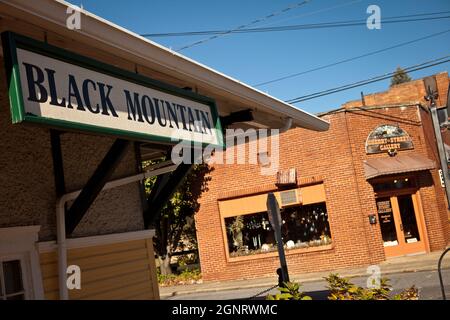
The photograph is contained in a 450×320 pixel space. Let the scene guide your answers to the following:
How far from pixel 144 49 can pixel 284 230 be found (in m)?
14.5

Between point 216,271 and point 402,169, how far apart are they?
7.87m

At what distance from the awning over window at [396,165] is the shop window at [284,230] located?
82.1 inches

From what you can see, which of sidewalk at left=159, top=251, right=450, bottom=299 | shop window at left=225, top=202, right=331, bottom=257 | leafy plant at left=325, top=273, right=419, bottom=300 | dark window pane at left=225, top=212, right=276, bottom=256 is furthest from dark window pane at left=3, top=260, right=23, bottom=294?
dark window pane at left=225, top=212, right=276, bottom=256

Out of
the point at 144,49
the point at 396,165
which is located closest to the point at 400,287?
the point at 396,165

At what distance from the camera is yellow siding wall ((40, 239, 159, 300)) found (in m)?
4.86

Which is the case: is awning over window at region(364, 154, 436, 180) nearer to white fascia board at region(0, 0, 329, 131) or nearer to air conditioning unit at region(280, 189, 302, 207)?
air conditioning unit at region(280, 189, 302, 207)

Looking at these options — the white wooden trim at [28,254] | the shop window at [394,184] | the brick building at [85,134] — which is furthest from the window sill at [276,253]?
the white wooden trim at [28,254]

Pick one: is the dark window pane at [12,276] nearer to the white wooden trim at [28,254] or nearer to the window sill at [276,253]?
the white wooden trim at [28,254]

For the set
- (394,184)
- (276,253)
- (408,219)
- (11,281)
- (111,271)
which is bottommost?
(276,253)

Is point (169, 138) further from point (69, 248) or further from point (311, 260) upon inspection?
point (311, 260)

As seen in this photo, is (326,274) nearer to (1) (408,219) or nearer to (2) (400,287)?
(1) (408,219)

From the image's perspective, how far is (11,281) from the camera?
455 centimetres

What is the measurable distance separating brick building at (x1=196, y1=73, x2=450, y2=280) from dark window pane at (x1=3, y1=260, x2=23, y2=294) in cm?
1359

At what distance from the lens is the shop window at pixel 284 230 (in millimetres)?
17500
